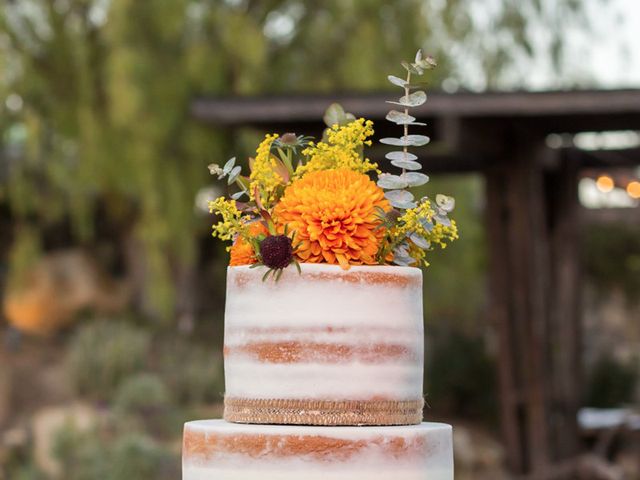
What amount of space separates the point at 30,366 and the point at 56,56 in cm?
369

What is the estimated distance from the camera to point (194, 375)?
46.7 feet

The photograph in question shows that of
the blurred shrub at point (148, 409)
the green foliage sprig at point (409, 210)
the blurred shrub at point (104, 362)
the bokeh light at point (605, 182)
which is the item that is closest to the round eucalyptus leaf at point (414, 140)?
the green foliage sprig at point (409, 210)

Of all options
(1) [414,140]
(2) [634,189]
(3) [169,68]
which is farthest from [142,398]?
(1) [414,140]

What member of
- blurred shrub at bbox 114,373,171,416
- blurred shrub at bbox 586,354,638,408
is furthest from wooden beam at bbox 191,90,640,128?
blurred shrub at bbox 586,354,638,408

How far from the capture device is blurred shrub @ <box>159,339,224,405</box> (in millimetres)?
14203

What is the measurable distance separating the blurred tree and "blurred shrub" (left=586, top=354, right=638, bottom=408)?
13.4 ft

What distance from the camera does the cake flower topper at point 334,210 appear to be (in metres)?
3.80

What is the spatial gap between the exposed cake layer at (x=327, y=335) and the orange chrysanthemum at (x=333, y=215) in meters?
0.05

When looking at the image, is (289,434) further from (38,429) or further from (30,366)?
(30,366)

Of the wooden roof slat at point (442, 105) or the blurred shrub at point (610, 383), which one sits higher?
the wooden roof slat at point (442, 105)

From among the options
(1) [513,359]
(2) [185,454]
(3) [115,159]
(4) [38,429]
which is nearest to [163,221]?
(3) [115,159]

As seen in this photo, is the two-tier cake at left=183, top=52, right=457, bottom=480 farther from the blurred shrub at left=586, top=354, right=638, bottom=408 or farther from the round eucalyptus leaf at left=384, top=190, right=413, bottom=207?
the blurred shrub at left=586, top=354, right=638, bottom=408

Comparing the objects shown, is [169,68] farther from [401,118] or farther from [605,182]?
[401,118]

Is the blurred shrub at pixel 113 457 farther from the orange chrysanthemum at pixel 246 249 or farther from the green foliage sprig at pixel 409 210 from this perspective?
the green foliage sprig at pixel 409 210
